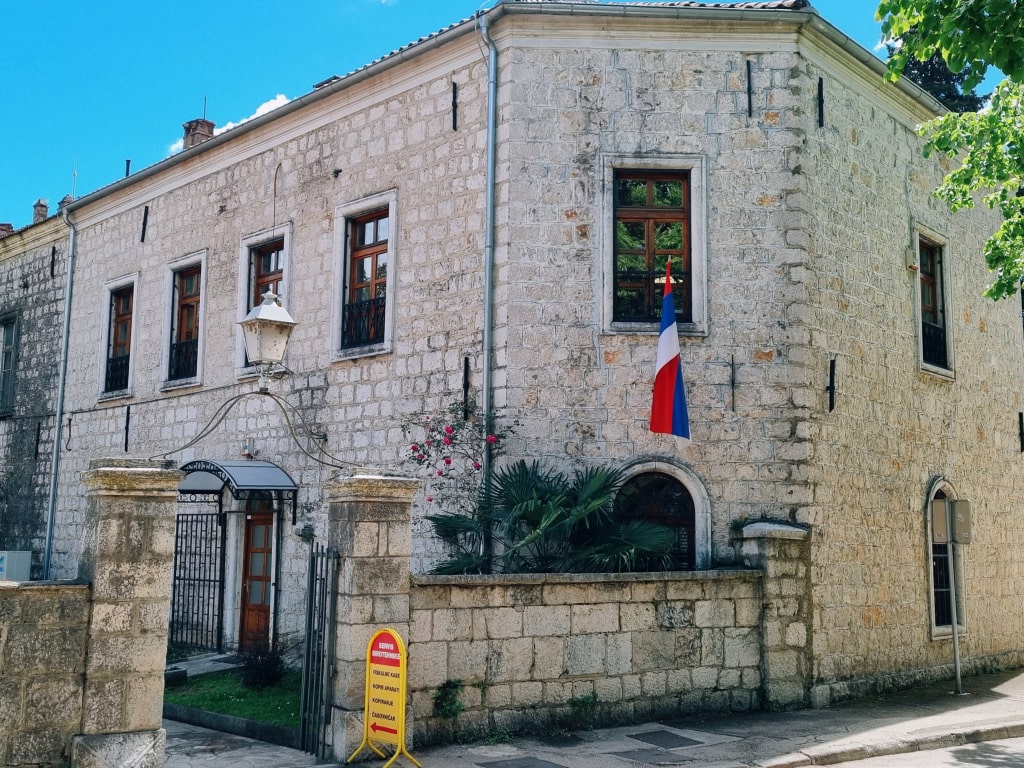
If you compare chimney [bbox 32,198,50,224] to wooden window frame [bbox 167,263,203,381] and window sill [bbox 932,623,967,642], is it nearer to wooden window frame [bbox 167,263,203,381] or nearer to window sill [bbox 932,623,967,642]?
wooden window frame [bbox 167,263,203,381]

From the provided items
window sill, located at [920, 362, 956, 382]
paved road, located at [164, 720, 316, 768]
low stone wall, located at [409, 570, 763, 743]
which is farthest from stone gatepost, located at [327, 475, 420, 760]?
window sill, located at [920, 362, 956, 382]

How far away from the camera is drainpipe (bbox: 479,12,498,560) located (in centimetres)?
1123

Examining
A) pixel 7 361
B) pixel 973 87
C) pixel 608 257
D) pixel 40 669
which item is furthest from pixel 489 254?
pixel 7 361

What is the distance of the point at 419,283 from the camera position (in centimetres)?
1238

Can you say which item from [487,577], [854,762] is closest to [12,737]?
[487,577]

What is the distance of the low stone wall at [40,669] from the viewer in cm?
674

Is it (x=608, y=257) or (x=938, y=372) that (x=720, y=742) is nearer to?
(x=608, y=257)

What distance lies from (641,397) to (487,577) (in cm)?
324

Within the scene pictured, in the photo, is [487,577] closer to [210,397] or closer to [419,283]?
[419,283]

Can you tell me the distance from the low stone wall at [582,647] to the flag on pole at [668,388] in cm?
154

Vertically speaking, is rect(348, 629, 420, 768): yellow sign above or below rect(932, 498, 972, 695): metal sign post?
below

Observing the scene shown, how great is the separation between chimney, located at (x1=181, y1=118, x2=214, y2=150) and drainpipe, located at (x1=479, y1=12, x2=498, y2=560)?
24.2 ft

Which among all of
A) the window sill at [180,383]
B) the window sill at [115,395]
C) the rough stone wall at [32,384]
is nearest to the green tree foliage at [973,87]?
the window sill at [180,383]

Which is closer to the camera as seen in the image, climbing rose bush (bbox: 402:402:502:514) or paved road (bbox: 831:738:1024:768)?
paved road (bbox: 831:738:1024:768)
